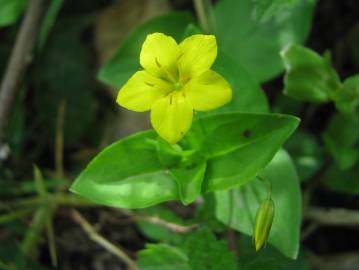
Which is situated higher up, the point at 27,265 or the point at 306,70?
the point at 306,70

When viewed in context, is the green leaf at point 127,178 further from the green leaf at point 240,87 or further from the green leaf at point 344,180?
the green leaf at point 344,180

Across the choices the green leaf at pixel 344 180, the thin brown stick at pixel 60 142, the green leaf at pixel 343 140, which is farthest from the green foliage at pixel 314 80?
the thin brown stick at pixel 60 142

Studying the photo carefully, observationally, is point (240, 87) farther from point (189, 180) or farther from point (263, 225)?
point (263, 225)

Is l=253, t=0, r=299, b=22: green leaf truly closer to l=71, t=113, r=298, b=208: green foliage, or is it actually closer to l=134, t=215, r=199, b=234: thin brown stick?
l=71, t=113, r=298, b=208: green foliage

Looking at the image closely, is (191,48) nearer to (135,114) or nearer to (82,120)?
(135,114)

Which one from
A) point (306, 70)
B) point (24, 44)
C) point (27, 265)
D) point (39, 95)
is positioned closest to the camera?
point (306, 70)

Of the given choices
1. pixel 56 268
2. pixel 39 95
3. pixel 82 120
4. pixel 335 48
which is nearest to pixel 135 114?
pixel 82 120
